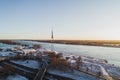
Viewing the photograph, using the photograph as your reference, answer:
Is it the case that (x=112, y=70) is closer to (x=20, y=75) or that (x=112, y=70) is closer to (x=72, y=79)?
(x=72, y=79)

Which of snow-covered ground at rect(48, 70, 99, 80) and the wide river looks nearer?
snow-covered ground at rect(48, 70, 99, 80)

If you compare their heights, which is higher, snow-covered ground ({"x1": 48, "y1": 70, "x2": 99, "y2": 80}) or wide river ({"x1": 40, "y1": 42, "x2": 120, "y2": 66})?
wide river ({"x1": 40, "y1": 42, "x2": 120, "y2": 66})

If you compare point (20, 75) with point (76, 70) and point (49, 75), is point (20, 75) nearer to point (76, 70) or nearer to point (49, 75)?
point (49, 75)

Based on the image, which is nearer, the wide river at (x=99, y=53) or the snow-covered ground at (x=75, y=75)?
the snow-covered ground at (x=75, y=75)

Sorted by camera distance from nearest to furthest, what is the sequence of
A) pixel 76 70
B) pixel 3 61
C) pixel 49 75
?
pixel 49 75, pixel 76 70, pixel 3 61

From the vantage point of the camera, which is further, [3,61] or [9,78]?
[3,61]

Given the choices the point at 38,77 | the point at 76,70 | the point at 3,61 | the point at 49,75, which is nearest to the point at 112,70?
the point at 76,70

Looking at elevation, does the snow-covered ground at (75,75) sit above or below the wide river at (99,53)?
below

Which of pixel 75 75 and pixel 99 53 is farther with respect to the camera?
pixel 99 53

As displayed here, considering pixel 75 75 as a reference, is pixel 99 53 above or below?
above

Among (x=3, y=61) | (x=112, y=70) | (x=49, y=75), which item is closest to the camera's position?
(x=49, y=75)
